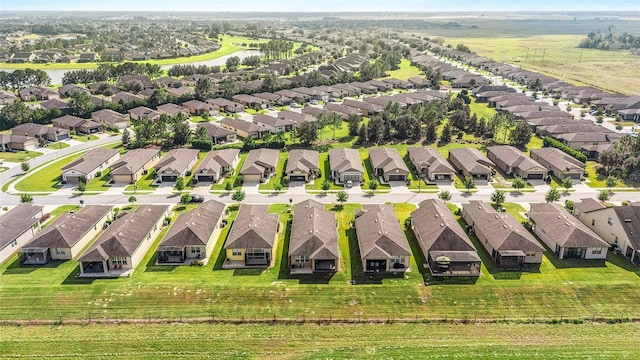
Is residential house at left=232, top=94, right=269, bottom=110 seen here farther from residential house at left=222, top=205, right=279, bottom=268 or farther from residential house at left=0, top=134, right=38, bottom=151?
residential house at left=222, top=205, right=279, bottom=268

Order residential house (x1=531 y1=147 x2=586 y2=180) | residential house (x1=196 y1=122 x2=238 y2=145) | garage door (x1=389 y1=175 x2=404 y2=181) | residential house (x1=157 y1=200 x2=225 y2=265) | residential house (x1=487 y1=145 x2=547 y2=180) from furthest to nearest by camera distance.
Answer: residential house (x1=196 y1=122 x2=238 y2=145) → residential house (x1=487 y1=145 x2=547 y2=180) → residential house (x1=531 y1=147 x2=586 y2=180) → garage door (x1=389 y1=175 x2=404 y2=181) → residential house (x1=157 y1=200 x2=225 y2=265)

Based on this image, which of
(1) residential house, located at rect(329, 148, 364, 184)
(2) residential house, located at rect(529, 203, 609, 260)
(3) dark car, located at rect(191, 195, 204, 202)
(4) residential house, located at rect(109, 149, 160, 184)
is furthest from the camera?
(1) residential house, located at rect(329, 148, 364, 184)

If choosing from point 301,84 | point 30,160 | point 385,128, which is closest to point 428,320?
point 385,128

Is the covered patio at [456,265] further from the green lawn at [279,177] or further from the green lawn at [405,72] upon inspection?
the green lawn at [405,72]

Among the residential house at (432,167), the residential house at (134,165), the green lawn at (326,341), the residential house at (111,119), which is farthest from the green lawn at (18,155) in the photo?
the residential house at (432,167)

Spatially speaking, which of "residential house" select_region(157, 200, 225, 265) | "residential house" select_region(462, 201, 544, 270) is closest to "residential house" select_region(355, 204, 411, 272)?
"residential house" select_region(462, 201, 544, 270)

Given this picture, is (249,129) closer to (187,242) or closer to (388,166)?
(388,166)

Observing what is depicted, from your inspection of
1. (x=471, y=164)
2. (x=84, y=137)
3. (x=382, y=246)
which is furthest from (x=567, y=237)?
(x=84, y=137)
